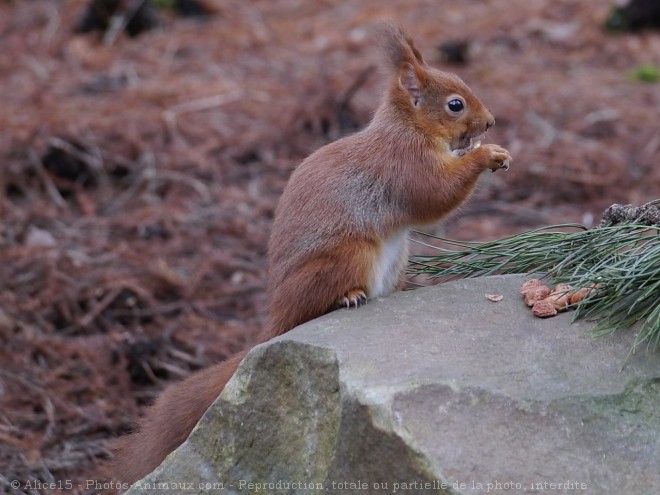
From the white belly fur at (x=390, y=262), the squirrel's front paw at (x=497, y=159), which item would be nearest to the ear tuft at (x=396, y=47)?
the squirrel's front paw at (x=497, y=159)

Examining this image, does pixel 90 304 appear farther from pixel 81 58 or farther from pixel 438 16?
pixel 438 16

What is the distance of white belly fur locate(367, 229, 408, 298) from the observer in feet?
9.25

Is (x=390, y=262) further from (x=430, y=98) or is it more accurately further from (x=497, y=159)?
(x=430, y=98)

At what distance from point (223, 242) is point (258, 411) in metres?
2.79

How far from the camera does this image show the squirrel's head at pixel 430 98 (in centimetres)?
305

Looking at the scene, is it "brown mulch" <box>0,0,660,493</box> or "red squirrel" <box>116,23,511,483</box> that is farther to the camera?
"brown mulch" <box>0,0,660,493</box>

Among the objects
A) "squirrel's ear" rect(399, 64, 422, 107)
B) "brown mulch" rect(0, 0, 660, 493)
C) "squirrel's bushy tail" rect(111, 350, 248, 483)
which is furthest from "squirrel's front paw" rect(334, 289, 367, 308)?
"brown mulch" rect(0, 0, 660, 493)

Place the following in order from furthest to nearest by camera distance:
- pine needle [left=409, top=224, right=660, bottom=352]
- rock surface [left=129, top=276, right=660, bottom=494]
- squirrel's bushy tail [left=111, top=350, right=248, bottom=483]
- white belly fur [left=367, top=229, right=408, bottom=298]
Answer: white belly fur [left=367, top=229, right=408, bottom=298] < squirrel's bushy tail [left=111, top=350, right=248, bottom=483] < pine needle [left=409, top=224, right=660, bottom=352] < rock surface [left=129, top=276, right=660, bottom=494]

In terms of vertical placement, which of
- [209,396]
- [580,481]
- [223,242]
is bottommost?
[223,242]

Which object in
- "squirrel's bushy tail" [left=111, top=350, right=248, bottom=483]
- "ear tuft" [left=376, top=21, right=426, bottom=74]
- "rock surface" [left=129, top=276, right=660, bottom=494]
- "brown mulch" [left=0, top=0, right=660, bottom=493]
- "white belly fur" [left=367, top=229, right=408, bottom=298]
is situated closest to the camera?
"rock surface" [left=129, top=276, right=660, bottom=494]

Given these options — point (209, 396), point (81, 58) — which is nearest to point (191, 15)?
point (81, 58)

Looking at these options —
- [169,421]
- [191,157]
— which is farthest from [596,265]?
[191,157]

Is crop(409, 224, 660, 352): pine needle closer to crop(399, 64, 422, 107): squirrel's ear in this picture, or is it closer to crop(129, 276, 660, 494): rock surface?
crop(129, 276, 660, 494): rock surface

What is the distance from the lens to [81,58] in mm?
7531
